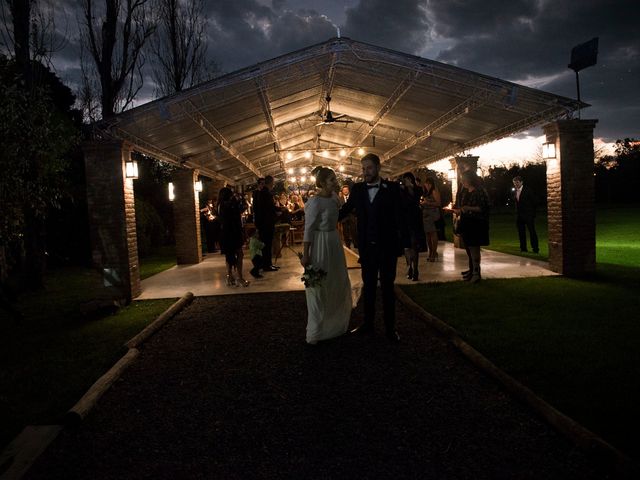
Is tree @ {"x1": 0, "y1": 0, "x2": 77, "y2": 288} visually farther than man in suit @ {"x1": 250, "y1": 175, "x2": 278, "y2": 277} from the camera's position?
No

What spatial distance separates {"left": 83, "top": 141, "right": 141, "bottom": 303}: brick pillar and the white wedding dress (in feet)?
14.7

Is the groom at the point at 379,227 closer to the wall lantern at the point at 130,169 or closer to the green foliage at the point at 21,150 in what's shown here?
the wall lantern at the point at 130,169

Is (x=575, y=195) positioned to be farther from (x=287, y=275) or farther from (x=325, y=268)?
(x=325, y=268)

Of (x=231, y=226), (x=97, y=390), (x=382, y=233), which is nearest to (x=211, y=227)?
(x=231, y=226)

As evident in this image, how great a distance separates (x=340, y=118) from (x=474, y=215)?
267 inches

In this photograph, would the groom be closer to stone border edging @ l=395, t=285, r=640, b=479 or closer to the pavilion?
stone border edging @ l=395, t=285, r=640, b=479

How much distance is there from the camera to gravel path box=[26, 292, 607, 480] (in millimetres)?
2754

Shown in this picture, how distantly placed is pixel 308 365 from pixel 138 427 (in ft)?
5.34

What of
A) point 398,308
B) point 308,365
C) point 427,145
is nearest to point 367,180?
point 308,365

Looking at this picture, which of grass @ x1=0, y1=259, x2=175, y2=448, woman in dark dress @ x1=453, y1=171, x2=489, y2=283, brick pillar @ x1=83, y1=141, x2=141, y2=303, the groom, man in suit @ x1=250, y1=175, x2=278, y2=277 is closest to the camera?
grass @ x1=0, y1=259, x2=175, y2=448

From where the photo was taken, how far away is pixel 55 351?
5473 millimetres

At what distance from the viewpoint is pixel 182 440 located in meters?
3.18

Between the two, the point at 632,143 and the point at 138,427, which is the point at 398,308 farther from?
the point at 632,143

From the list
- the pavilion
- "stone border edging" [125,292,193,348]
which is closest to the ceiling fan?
the pavilion
